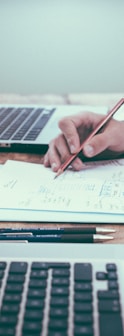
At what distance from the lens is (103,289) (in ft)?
1.34

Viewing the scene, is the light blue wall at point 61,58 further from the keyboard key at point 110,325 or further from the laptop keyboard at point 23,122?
the keyboard key at point 110,325

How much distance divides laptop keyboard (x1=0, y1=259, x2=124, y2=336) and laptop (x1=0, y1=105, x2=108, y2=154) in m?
0.35

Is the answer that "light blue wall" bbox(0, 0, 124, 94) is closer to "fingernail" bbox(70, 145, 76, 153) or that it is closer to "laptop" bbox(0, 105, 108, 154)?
"laptop" bbox(0, 105, 108, 154)

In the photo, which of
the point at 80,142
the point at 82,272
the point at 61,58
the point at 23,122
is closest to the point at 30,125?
the point at 23,122

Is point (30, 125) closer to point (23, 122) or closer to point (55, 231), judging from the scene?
point (23, 122)

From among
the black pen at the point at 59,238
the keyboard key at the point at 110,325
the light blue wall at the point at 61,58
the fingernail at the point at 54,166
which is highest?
the light blue wall at the point at 61,58

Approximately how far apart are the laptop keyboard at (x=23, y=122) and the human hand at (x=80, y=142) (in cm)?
7

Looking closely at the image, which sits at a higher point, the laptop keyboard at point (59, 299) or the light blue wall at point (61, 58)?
the light blue wall at point (61, 58)

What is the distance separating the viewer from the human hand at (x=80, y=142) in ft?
2.26

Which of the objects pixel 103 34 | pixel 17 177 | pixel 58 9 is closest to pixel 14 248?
pixel 17 177

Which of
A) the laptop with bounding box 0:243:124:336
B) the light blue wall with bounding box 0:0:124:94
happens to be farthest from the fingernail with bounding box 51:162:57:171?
the light blue wall with bounding box 0:0:124:94

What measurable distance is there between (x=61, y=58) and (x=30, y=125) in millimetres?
663

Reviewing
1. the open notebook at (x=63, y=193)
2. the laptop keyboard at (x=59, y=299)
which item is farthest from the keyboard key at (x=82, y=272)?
the open notebook at (x=63, y=193)

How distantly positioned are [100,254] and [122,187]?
16 centimetres
